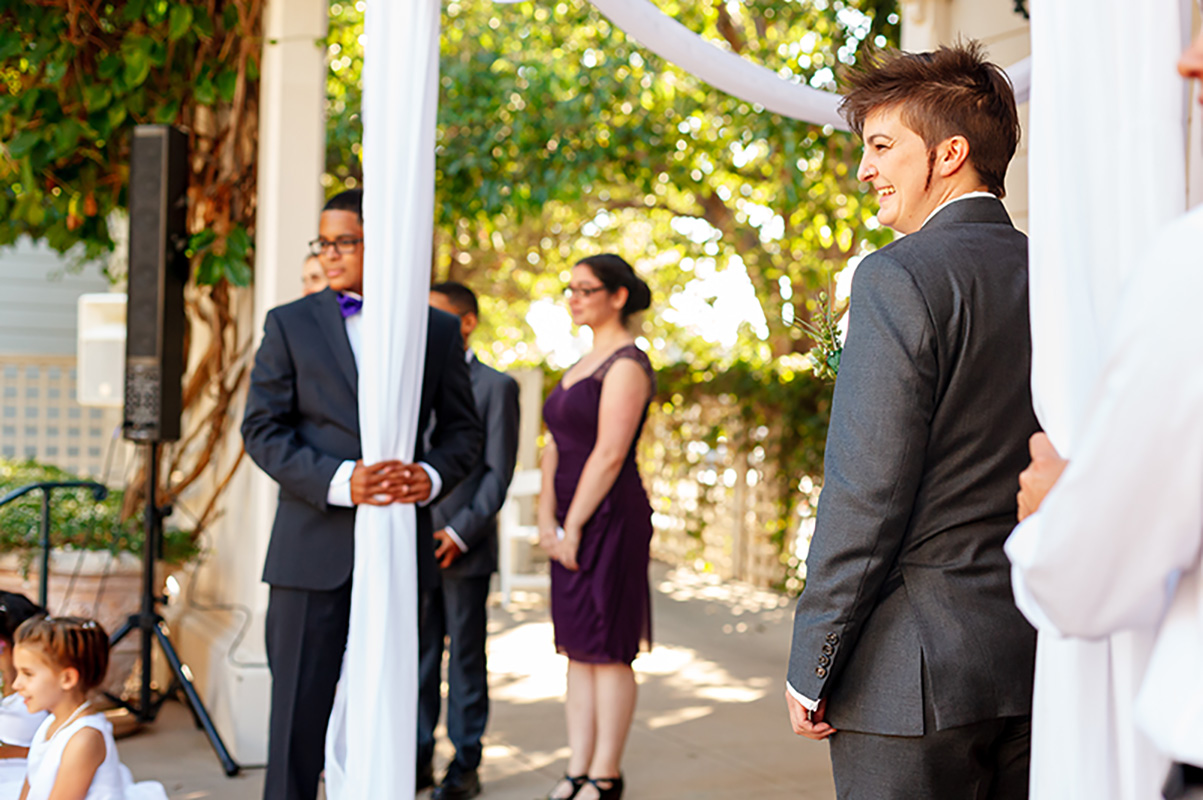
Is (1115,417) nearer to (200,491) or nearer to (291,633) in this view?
(291,633)

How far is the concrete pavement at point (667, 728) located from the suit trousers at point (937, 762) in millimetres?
2542

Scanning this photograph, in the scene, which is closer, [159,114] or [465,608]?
[465,608]

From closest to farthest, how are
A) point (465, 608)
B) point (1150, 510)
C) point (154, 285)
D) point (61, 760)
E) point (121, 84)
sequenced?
point (1150, 510)
point (61, 760)
point (465, 608)
point (154, 285)
point (121, 84)

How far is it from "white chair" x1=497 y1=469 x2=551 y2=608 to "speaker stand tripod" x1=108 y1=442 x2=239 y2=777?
154 inches

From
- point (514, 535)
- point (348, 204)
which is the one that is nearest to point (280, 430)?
point (348, 204)

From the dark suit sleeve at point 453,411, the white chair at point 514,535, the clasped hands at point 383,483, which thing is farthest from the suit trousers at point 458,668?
the white chair at point 514,535

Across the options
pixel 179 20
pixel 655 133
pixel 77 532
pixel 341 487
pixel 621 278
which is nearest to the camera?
pixel 341 487

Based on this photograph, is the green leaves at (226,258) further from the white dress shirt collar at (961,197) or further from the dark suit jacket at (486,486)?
the white dress shirt collar at (961,197)

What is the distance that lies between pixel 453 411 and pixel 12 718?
1.38 metres

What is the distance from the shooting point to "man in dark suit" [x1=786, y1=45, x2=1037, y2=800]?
165 cm

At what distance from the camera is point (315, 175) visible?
432 centimetres

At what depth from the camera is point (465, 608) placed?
13.5 feet

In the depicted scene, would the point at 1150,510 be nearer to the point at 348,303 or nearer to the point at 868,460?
the point at 868,460

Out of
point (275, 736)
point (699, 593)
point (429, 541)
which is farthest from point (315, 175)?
point (699, 593)
